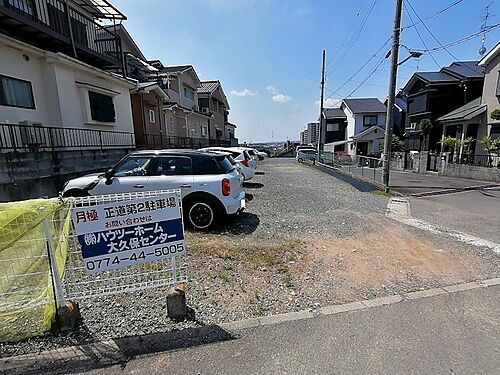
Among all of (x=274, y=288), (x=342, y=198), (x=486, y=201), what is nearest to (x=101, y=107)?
(x=342, y=198)

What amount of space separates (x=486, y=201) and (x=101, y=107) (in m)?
14.9

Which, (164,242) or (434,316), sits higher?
(164,242)

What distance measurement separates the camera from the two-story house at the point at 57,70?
7.95 meters

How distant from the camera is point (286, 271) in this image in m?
3.73

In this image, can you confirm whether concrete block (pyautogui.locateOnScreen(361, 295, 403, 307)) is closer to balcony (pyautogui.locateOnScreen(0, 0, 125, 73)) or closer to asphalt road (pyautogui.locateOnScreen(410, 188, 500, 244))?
asphalt road (pyautogui.locateOnScreen(410, 188, 500, 244))

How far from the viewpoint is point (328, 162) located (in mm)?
21578

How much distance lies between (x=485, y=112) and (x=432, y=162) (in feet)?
16.2

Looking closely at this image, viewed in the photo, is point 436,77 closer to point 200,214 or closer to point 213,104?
point 213,104

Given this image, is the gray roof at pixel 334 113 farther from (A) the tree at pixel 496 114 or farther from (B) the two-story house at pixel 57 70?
(B) the two-story house at pixel 57 70

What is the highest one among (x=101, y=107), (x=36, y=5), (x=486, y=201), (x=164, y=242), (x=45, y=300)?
(x=36, y=5)

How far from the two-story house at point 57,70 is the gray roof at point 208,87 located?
18429 millimetres

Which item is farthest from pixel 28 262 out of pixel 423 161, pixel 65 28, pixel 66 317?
pixel 423 161

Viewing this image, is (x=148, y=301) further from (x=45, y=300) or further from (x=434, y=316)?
(x=434, y=316)

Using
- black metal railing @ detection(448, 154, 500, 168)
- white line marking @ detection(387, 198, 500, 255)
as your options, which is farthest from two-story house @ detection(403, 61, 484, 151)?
white line marking @ detection(387, 198, 500, 255)
